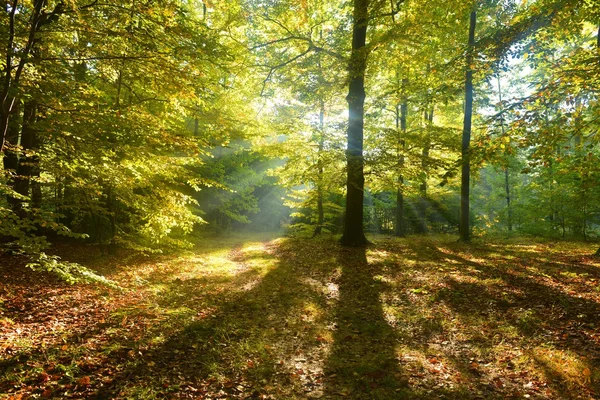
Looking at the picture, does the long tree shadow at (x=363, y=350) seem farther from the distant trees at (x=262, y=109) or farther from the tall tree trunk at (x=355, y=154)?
the tall tree trunk at (x=355, y=154)

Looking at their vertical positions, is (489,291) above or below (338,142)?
below

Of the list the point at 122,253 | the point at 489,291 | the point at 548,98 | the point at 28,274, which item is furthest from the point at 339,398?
the point at 122,253

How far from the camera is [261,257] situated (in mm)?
12562

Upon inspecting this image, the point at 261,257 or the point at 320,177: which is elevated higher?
the point at 320,177

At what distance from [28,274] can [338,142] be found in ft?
37.0

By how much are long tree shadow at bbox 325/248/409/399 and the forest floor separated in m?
0.03

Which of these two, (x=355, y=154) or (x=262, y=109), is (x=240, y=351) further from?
(x=262, y=109)

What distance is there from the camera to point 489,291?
24.0ft

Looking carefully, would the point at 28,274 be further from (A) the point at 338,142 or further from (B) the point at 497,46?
(B) the point at 497,46

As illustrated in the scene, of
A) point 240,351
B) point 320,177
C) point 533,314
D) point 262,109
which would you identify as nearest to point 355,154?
point 320,177

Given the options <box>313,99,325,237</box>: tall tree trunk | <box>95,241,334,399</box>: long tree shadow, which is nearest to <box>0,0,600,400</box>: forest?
<box>95,241,334,399</box>: long tree shadow

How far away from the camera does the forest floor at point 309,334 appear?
Answer: 4.01 meters

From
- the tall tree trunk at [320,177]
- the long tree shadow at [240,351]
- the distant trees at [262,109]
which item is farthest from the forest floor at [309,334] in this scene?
the tall tree trunk at [320,177]

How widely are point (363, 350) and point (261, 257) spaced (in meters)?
7.81
